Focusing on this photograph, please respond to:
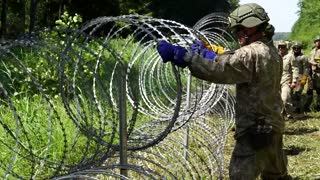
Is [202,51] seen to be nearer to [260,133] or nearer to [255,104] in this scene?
[255,104]

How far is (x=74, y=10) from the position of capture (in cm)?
2792

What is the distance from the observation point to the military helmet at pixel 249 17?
4254 mm

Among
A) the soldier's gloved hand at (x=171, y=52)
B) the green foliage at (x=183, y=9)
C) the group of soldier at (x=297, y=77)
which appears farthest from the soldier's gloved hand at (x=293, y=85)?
the green foliage at (x=183, y=9)

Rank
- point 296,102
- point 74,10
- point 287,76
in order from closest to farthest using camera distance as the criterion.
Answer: point 287,76, point 296,102, point 74,10

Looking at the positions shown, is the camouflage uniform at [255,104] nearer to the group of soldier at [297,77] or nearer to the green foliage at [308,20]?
the group of soldier at [297,77]

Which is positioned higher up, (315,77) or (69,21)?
(69,21)

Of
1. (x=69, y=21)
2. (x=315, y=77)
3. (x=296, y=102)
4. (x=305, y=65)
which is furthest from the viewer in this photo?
(x=315, y=77)

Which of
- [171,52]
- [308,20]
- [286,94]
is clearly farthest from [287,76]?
[308,20]

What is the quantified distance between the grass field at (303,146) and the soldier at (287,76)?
0.34m

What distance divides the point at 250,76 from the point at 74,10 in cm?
2450

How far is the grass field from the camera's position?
7.03 metres

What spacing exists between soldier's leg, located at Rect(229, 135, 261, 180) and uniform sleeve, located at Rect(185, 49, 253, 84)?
532mm

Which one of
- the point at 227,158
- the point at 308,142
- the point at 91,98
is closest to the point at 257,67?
the point at 91,98

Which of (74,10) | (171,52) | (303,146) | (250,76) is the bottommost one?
(303,146)
